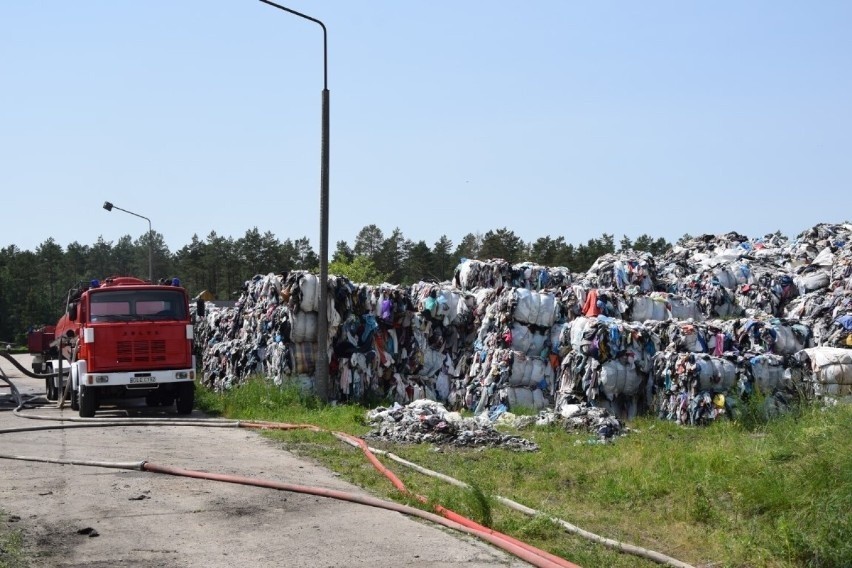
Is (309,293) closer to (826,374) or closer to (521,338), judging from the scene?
(521,338)

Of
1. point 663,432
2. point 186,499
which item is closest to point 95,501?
point 186,499

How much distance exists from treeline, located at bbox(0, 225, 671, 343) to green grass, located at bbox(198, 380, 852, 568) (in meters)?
50.2

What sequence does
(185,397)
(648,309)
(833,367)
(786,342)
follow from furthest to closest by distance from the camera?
(648,309) → (185,397) → (786,342) → (833,367)

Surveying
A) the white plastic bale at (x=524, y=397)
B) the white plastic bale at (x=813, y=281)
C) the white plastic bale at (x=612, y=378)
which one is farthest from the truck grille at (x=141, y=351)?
the white plastic bale at (x=813, y=281)

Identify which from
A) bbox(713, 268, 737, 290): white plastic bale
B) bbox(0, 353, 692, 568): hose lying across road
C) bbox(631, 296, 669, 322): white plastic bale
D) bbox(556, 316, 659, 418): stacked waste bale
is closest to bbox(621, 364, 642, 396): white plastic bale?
bbox(556, 316, 659, 418): stacked waste bale

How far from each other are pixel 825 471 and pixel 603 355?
900 cm

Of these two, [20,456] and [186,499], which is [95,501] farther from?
[20,456]

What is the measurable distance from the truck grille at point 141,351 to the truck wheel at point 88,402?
0.84 metres

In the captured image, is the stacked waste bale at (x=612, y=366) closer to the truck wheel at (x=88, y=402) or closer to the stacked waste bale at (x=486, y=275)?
the stacked waste bale at (x=486, y=275)

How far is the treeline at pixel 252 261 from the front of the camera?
235ft

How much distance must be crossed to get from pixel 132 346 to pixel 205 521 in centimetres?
1077

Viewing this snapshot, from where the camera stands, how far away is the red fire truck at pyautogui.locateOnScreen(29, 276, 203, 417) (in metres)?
18.5

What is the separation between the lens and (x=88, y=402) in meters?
18.6

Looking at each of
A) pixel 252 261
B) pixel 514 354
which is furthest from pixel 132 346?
pixel 252 261
